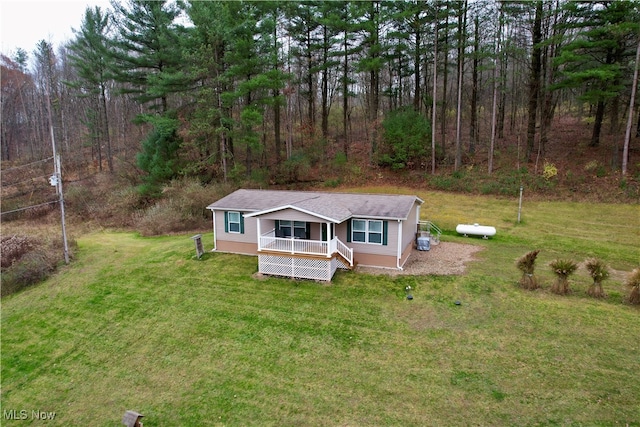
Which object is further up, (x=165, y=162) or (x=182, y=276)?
(x=165, y=162)

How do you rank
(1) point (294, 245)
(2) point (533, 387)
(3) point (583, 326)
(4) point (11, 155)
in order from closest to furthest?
(2) point (533, 387)
(3) point (583, 326)
(1) point (294, 245)
(4) point (11, 155)

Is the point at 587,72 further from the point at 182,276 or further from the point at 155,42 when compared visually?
the point at 155,42

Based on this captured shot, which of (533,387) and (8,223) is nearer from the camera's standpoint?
(533,387)

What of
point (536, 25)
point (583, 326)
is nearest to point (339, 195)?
point (583, 326)

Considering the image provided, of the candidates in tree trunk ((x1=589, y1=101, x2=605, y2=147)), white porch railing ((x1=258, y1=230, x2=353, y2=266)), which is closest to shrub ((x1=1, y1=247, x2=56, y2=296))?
white porch railing ((x1=258, y1=230, x2=353, y2=266))

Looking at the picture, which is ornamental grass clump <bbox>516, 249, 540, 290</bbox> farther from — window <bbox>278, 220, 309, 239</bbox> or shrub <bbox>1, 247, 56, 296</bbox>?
shrub <bbox>1, 247, 56, 296</bbox>

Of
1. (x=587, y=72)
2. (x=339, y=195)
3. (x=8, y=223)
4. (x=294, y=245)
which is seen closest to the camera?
(x=294, y=245)
